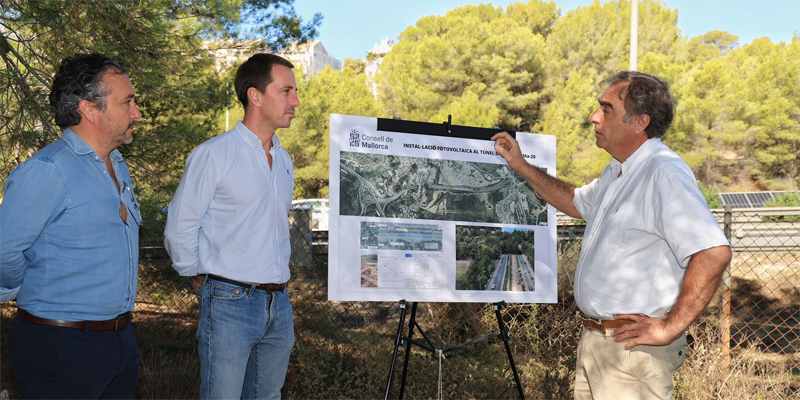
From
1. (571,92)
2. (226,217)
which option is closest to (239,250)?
(226,217)

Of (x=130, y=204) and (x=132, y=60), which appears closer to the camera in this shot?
(x=130, y=204)

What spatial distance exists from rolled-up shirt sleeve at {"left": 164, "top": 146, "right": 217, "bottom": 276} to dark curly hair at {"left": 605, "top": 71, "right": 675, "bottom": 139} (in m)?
2.01

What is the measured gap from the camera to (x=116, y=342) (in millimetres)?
2186

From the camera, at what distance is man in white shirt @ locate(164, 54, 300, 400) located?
254 centimetres

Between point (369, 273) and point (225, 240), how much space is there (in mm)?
1038

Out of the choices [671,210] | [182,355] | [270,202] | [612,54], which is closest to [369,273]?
[270,202]

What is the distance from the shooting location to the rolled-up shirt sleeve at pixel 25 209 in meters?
1.95

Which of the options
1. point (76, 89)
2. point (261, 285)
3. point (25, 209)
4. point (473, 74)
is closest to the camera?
point (25, 209)

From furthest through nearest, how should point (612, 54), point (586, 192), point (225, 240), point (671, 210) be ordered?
point (612, 54) → point (586, 192) → point (225, 240) → point (671, 210)

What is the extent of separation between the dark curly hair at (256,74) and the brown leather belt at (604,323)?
77.1 inches

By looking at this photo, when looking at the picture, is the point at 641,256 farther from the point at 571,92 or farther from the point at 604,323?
the point at 571,92

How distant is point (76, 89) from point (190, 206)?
656 mm

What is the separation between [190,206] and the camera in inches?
99.4

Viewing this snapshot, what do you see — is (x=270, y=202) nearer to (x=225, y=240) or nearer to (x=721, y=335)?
(x=225, y=240)
